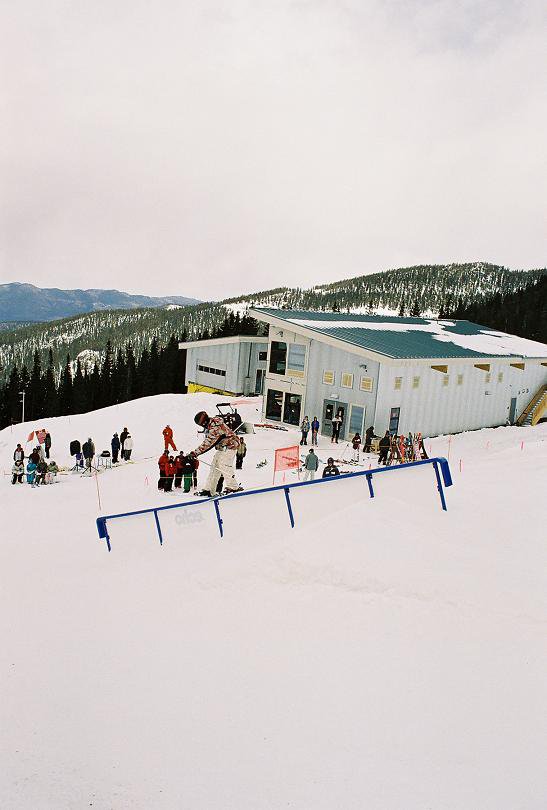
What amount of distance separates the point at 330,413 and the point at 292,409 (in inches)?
105

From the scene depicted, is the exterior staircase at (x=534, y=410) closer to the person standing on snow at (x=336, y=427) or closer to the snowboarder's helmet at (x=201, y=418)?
the person standing on snow at (x=336, y=427)

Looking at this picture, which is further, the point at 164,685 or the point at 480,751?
the point at 164,685

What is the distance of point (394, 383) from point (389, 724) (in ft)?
69.1

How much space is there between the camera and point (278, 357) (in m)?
29.8

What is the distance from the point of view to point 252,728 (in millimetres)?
5836

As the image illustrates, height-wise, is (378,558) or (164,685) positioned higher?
(378,558)

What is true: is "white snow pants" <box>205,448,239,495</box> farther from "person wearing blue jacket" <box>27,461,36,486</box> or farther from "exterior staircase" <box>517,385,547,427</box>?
"exterior staircase" <box>517,385,547,427</box>

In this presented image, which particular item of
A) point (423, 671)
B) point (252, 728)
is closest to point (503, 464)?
point (423, 671)

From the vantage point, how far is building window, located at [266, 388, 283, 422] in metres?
29.9

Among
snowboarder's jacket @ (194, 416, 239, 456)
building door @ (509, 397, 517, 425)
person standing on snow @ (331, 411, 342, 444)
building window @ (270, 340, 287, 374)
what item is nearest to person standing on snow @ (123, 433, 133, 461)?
person standing on snow @ (331, 411, 342, 444)

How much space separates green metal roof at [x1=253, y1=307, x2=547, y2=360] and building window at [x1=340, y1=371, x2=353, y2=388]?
5.09ft

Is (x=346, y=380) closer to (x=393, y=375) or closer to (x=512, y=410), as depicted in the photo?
(x=393, y=375)

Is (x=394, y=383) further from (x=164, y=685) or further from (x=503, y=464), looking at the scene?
(x=164, y=685)

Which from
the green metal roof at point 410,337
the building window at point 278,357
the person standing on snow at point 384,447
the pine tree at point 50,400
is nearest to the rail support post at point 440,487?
the person standing on snow at point 384,447
